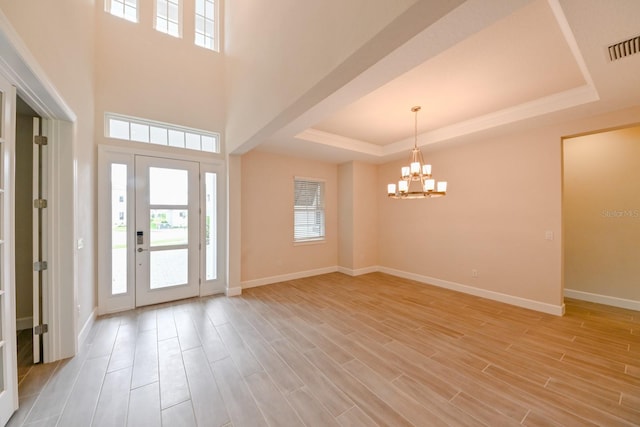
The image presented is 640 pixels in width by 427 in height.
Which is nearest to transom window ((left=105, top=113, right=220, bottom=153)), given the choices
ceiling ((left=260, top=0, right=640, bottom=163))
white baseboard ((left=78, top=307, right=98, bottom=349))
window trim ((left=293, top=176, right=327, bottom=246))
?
ceiling ((left=260, top=0, right=640, bottom=163))

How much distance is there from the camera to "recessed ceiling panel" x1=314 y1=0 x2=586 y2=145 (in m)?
2.05

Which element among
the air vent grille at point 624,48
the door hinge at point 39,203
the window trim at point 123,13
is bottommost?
the door hinge at point 39,203

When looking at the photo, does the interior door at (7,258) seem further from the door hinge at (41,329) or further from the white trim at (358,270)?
the white trim at (358,270)

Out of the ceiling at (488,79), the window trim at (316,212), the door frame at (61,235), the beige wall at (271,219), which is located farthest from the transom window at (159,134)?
the window trim at (316,212)

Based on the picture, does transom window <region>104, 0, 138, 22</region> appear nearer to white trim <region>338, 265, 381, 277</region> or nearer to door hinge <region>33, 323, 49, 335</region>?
door hinge <region>33, 323, 49, 335</region>

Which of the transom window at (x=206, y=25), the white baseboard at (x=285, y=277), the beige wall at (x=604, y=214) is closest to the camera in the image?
the beige wall at (x=604, y=214)

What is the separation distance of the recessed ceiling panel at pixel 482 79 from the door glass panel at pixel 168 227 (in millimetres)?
2815

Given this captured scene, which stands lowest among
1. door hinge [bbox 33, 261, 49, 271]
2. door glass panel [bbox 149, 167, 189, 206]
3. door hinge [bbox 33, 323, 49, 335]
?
door hinge [bbox 33, 323, 49, 335]

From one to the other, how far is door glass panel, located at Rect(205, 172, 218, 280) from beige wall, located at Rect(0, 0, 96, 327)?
1.48 meters

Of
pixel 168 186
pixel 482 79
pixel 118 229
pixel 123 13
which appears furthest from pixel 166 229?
pixel 482 79

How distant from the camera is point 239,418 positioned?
1.71m

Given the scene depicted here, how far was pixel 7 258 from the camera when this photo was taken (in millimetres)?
1655

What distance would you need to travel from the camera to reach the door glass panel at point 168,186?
12.4ft

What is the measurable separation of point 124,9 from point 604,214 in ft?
28.0
